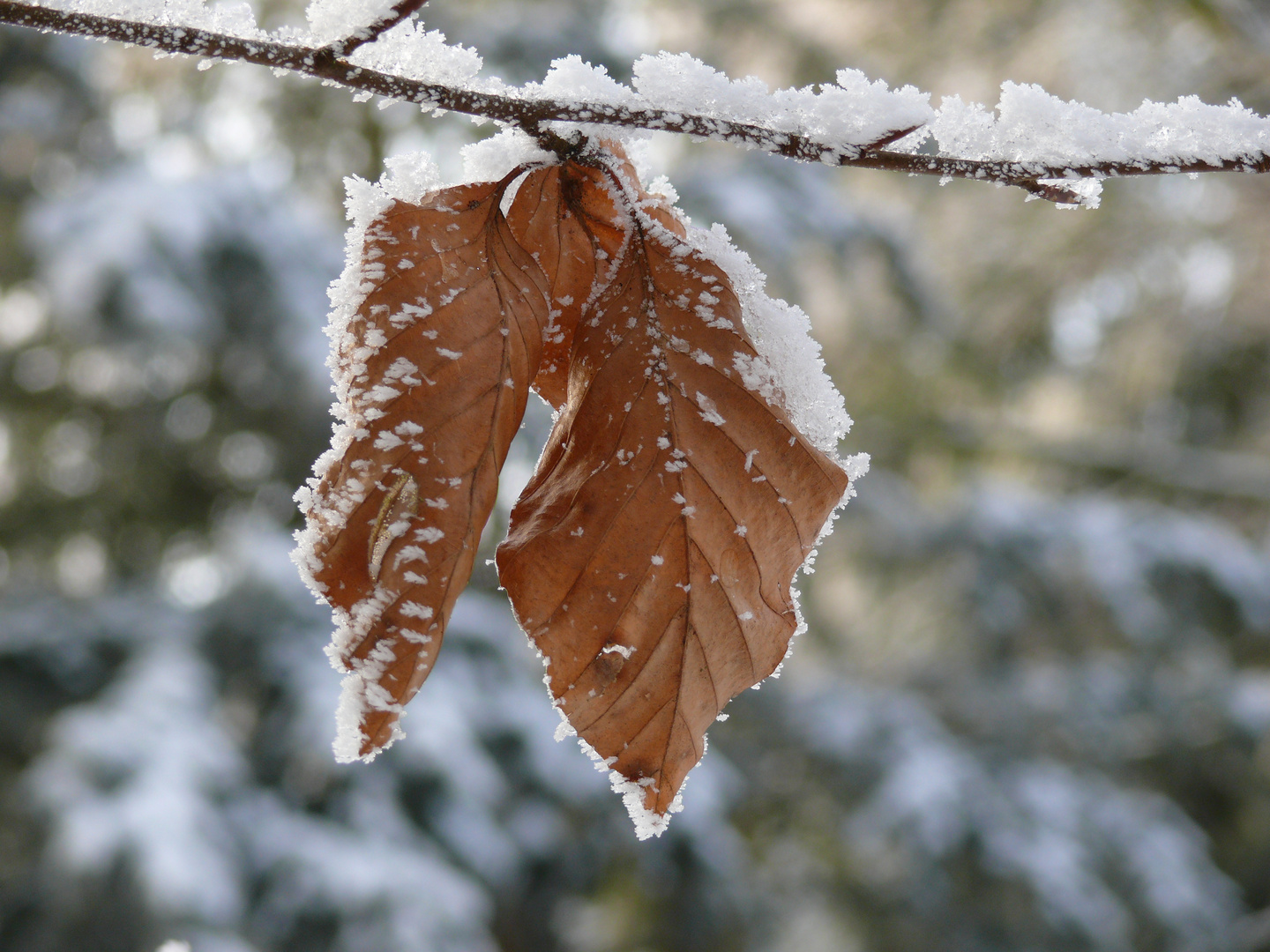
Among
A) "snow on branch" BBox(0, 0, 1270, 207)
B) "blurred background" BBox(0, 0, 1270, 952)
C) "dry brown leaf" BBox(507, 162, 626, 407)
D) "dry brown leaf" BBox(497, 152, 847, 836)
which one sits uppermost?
"snow on branch" BBox(0, 0, 1270, 207)

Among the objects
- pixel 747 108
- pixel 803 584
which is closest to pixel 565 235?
pixel 747 108

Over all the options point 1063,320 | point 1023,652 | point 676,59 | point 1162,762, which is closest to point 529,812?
point 676,59

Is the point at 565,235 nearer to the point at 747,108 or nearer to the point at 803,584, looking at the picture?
the point at 747,108

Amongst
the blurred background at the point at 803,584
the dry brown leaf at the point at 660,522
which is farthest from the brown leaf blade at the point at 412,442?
the blurred background at the point at 803,584

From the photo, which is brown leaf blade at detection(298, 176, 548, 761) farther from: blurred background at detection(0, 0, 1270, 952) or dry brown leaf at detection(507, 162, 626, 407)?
blurred background at detection(0, 0, 1270, 952)

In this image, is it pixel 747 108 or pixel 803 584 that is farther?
pixel 803 584

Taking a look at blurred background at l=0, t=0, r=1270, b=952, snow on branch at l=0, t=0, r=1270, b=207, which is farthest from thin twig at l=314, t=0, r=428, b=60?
blurred background at l=0, t=0, r=1270, b=952

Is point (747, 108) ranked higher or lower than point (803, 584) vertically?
higher
